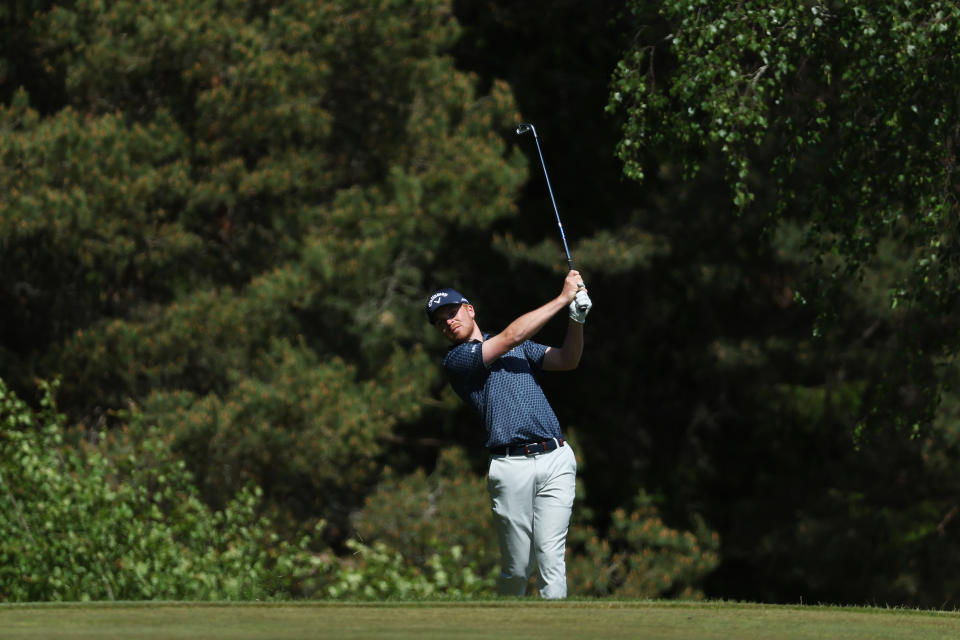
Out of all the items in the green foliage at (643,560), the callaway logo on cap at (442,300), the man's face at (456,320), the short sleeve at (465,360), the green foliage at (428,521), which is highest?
the callaway logo on cap at (442,300)

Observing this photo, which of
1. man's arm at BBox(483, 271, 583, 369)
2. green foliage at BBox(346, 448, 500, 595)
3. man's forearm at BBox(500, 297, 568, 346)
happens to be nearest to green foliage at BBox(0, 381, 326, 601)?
man's arm at BBox(483, 271, 583, 369)

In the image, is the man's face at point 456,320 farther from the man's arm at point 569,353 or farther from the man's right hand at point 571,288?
the man's right hand at point 571,288

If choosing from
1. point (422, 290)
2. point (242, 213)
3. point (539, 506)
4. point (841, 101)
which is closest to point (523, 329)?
point (539, 506)

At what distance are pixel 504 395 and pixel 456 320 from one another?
462 mm

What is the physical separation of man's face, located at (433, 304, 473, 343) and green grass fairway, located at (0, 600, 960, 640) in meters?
1.41

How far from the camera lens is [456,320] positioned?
26.2 feet

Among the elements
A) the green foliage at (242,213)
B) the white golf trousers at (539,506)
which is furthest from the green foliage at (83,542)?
the green foliage at (242,213)

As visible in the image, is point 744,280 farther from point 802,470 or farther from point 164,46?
point 164,46

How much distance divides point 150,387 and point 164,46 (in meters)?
3.88

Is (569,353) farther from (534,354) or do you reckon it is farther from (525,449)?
(525,449)

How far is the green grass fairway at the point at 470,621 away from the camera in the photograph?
6.06m

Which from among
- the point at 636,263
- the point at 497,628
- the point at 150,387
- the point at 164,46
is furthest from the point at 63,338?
the point at 497,628

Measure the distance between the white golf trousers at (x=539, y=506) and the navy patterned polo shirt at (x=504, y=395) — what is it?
0.12m

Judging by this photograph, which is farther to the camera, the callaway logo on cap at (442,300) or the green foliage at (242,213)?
the green foliage at (242,213)
